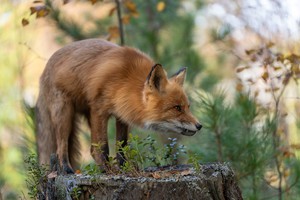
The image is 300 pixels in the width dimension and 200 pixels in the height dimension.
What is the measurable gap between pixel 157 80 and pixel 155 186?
4.81 ft

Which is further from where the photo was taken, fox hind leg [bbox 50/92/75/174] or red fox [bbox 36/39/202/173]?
fox hind leg [bbox 50/92/75/174]

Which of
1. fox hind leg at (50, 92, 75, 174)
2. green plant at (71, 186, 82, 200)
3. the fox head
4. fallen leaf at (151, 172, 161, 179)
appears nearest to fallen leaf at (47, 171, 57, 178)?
green plant at (71, 186, 82, 200)

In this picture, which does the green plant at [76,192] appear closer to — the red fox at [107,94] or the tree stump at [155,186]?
the tree stump at [155,186]

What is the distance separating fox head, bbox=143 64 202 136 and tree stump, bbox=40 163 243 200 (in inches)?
32.3

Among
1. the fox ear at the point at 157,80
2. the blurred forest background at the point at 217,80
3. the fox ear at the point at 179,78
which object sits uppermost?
the fox ear at the point at 157,80

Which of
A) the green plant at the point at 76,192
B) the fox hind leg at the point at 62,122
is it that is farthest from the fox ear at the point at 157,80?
the green plant at the point at 76,192

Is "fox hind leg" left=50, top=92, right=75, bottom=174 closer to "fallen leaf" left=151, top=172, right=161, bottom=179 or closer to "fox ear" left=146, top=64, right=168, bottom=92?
"fox ear" left=146, top=64, right=168, bottom=92

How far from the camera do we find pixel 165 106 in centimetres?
482

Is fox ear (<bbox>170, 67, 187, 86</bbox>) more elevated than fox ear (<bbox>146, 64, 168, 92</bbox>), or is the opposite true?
fox ear (<bbox>146, 64, 168, 92</bbox>)

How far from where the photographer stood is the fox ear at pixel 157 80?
4.77 metres

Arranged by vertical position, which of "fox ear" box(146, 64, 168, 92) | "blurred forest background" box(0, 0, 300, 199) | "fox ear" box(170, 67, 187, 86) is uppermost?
"fox ear" box(146, 64, 168, 92)

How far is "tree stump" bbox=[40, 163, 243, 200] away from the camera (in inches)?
141

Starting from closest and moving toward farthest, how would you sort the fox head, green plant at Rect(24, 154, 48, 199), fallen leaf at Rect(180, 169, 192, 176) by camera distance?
fallen leaf at Rect(180, 169, 192, 176)
green plant at Rect(24, 154, 48, 199)
the fox head

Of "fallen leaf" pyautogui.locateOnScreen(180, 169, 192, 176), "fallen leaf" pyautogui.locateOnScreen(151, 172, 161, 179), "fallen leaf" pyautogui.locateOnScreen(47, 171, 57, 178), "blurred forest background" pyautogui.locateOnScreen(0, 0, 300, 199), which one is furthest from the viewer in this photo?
"blurred forest background" pyautogui.locateOnScreen(0, 0, 300, 199)
